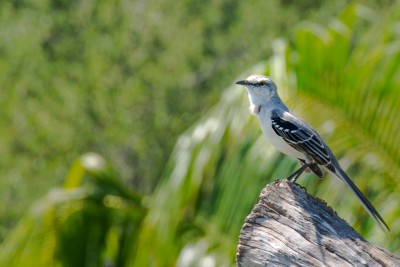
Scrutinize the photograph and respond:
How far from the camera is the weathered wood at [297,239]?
670 centimetres

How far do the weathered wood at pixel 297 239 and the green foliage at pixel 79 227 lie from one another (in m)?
6.68

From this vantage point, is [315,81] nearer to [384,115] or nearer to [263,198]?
[384,115]

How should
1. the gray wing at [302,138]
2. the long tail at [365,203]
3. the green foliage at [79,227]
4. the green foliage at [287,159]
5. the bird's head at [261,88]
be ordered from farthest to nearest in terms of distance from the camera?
the green foliage at [79,227] < the green foliage at [287,159] < the bird's head at [261,88] < the gray wing at [302,138] < the long tail at [365,203]

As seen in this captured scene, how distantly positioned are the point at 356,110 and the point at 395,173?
2.59ft

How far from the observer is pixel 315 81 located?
11.9m

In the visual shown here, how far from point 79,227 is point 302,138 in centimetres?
590

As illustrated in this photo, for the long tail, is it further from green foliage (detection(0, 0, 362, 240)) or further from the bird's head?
green foliage (detection(0, 0, 362, 240))

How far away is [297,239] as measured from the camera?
676 centimetres

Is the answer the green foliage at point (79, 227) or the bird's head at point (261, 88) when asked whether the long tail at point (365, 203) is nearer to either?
the bird's head at point (261, 88)

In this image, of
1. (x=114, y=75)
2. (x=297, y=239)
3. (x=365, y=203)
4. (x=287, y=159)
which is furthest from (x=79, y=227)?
(x=114, y=75)

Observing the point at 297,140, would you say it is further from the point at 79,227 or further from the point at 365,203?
the point at 79,227

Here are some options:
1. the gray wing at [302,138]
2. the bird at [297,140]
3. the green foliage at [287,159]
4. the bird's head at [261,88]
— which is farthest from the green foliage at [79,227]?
the gray wing at [302,138]

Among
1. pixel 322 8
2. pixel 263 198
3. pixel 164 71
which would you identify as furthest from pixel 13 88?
pixel 263 198

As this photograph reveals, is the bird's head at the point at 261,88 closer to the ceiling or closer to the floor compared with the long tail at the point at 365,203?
closer to the ceiling
